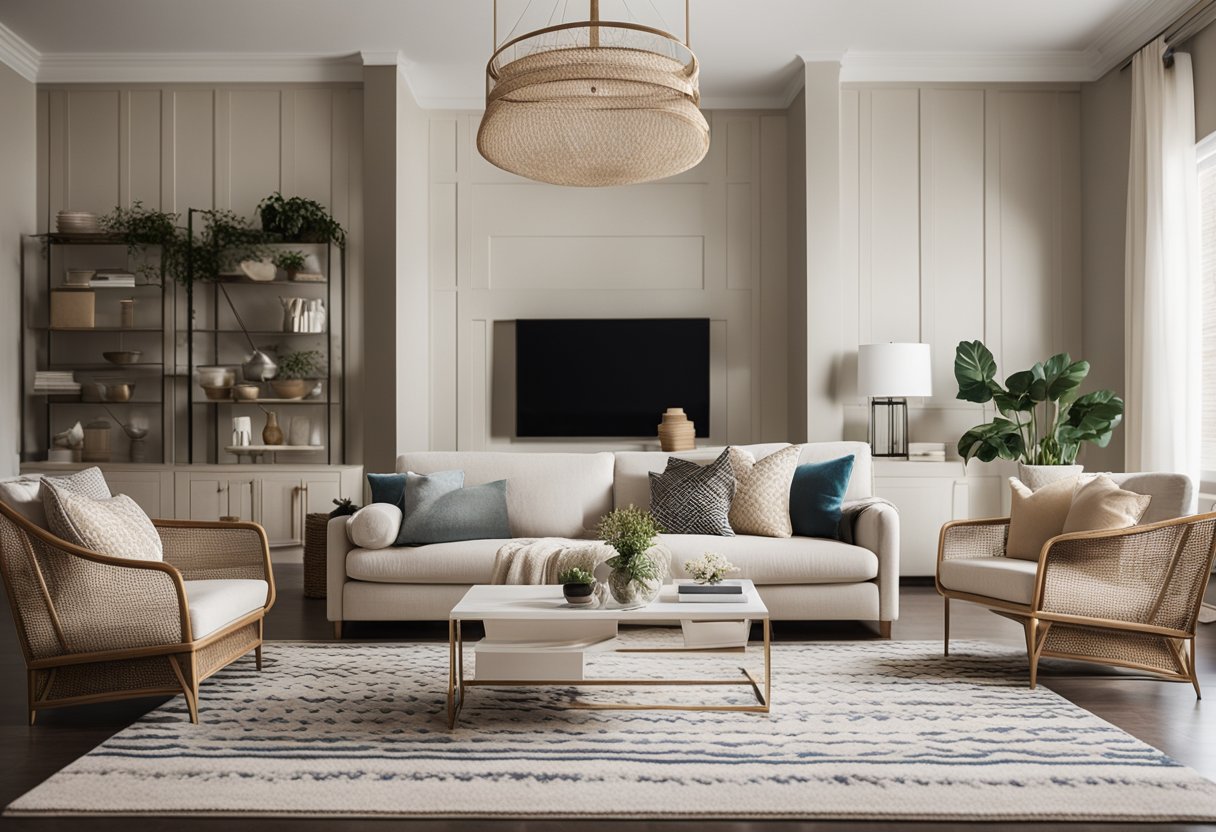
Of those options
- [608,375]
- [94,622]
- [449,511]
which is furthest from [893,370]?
[94,622]

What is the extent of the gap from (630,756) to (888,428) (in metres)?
3.88

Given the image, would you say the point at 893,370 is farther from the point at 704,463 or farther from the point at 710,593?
the point at 710,593

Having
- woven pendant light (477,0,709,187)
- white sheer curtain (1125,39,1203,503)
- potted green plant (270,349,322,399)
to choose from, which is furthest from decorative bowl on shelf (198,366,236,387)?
white sheer curtain (1125,39,1203,503)

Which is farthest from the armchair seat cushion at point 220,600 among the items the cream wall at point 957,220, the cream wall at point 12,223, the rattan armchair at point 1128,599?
the cream wall at point 957,220

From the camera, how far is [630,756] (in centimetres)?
262

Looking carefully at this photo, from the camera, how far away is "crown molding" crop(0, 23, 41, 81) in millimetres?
5691

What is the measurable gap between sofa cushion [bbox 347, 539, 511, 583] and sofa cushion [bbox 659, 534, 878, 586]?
796 millimetres

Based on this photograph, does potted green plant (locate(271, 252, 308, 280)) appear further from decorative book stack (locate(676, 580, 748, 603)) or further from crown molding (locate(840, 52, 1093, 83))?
decorative book stack (locate(676, 580, 748, 603))

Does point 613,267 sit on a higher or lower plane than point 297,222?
lower

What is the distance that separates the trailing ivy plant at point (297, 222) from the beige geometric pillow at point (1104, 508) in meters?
4.54

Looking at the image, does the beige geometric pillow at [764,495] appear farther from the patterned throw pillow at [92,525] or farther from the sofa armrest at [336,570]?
the patterned throw pillow at [92,525]

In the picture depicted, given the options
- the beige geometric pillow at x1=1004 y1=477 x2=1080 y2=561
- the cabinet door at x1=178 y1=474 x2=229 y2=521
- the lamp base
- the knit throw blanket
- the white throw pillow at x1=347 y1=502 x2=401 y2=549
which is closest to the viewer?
the beige geometric pillow at x1=1004 y1=477 x2=1080 y2=561

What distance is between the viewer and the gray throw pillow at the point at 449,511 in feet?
13.6

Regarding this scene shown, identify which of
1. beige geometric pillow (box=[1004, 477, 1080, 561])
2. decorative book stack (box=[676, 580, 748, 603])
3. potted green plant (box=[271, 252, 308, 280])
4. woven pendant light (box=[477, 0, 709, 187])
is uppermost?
woven pendant light (box=[477, 0, 709, 187])
